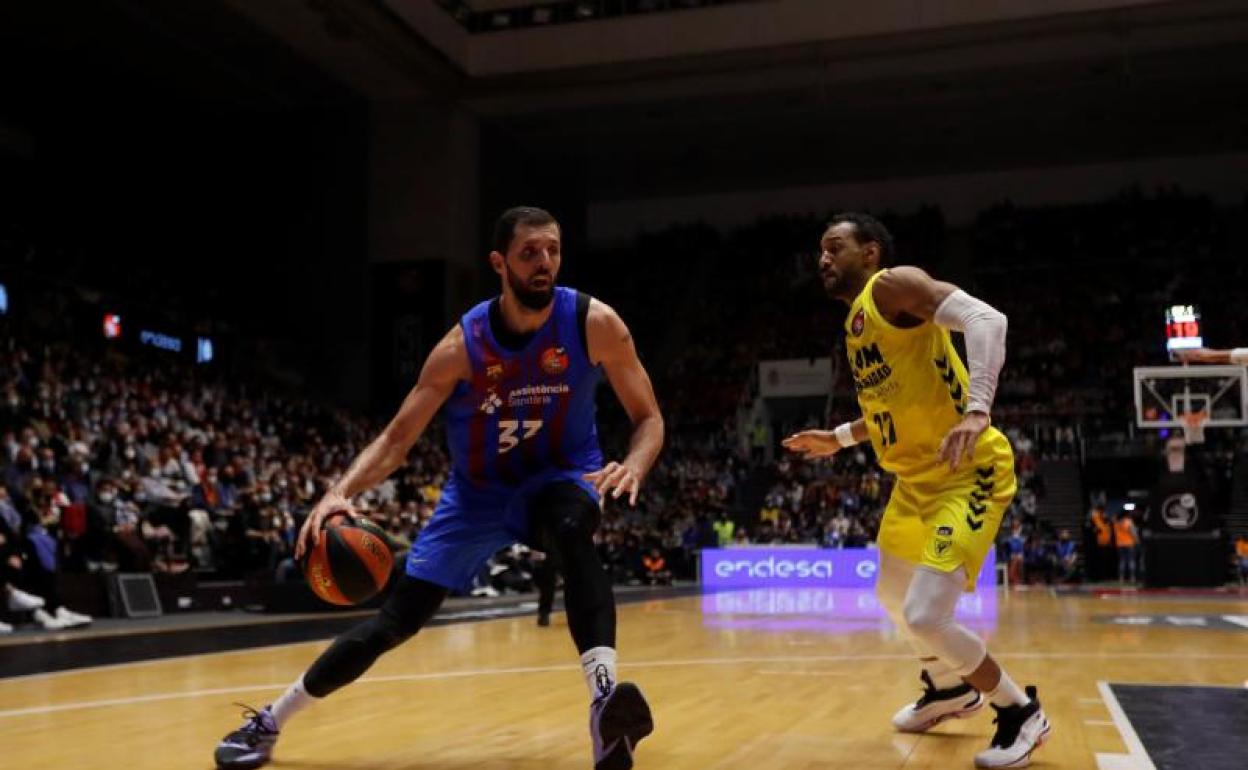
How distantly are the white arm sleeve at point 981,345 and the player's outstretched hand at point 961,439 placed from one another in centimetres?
5

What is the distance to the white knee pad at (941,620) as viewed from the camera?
14.7 feet

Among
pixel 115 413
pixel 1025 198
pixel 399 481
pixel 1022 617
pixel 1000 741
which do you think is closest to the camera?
pixel 1000 741

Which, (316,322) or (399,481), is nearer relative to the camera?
(399,481)

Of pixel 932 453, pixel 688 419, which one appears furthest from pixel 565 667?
pixel 688 419

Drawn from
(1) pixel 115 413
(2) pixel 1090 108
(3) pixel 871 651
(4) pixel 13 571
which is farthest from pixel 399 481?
(2) pixel 1090 108

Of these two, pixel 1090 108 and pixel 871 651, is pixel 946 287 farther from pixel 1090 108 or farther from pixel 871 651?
pixel 1090 108

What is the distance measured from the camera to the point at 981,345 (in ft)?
14.0

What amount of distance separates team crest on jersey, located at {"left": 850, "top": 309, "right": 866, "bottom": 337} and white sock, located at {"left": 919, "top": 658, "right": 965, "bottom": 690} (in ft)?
4.58

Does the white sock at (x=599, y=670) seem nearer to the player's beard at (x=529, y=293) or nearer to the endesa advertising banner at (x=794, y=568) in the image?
the player's beard at (x=529, y=293)

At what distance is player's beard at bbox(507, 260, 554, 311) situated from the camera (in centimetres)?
426

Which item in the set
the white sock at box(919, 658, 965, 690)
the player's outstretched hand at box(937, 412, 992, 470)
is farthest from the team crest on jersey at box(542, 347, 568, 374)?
the white sock at box(919, 658, 965, 690)

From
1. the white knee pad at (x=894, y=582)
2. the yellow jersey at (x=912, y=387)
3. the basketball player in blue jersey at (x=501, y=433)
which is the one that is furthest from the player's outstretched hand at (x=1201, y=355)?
the basketball player in blue jersey at (x=501, y=433)

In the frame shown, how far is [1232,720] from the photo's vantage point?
5188 mm

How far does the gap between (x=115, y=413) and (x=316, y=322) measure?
12.3m
